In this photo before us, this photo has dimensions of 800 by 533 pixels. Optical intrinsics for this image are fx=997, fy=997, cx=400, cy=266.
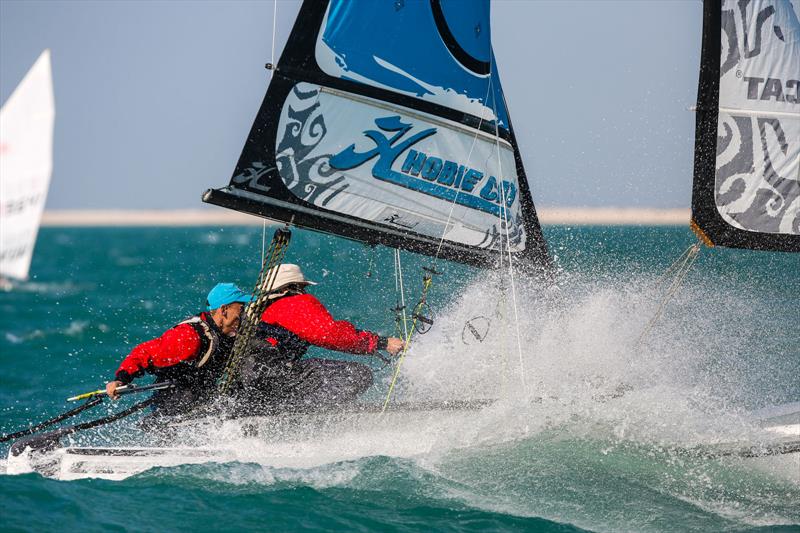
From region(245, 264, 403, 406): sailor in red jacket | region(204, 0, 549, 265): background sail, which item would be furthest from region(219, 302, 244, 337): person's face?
region(204, 0, 549, 265): background sail

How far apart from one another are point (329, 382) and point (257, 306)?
721mm

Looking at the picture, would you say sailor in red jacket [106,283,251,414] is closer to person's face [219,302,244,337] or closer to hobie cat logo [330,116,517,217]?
person's face [219,302,244,337]

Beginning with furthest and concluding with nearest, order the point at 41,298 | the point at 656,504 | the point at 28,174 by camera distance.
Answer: the point at 41,298, the point at 656,504, the point at 28,174

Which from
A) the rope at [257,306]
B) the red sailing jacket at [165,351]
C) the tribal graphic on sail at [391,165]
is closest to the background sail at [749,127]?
the tribal graphic on sail at [391,165]

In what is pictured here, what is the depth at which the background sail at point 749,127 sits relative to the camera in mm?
5973

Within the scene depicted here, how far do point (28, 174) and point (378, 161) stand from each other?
222 centimetres

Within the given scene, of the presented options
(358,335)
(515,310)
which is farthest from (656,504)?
(358,335)

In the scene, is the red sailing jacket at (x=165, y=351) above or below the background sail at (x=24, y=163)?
below

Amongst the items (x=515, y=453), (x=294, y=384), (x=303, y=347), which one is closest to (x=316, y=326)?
(x=303, y=347)

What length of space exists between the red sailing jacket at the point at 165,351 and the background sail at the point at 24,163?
125 cm

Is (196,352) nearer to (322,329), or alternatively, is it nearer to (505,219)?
(322,329)

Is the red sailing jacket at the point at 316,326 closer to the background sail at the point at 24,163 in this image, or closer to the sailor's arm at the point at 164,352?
the sailor's arm at the point at 164,352

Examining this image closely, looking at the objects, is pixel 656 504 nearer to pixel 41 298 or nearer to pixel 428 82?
pixel 428 82

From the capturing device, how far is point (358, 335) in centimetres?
595
